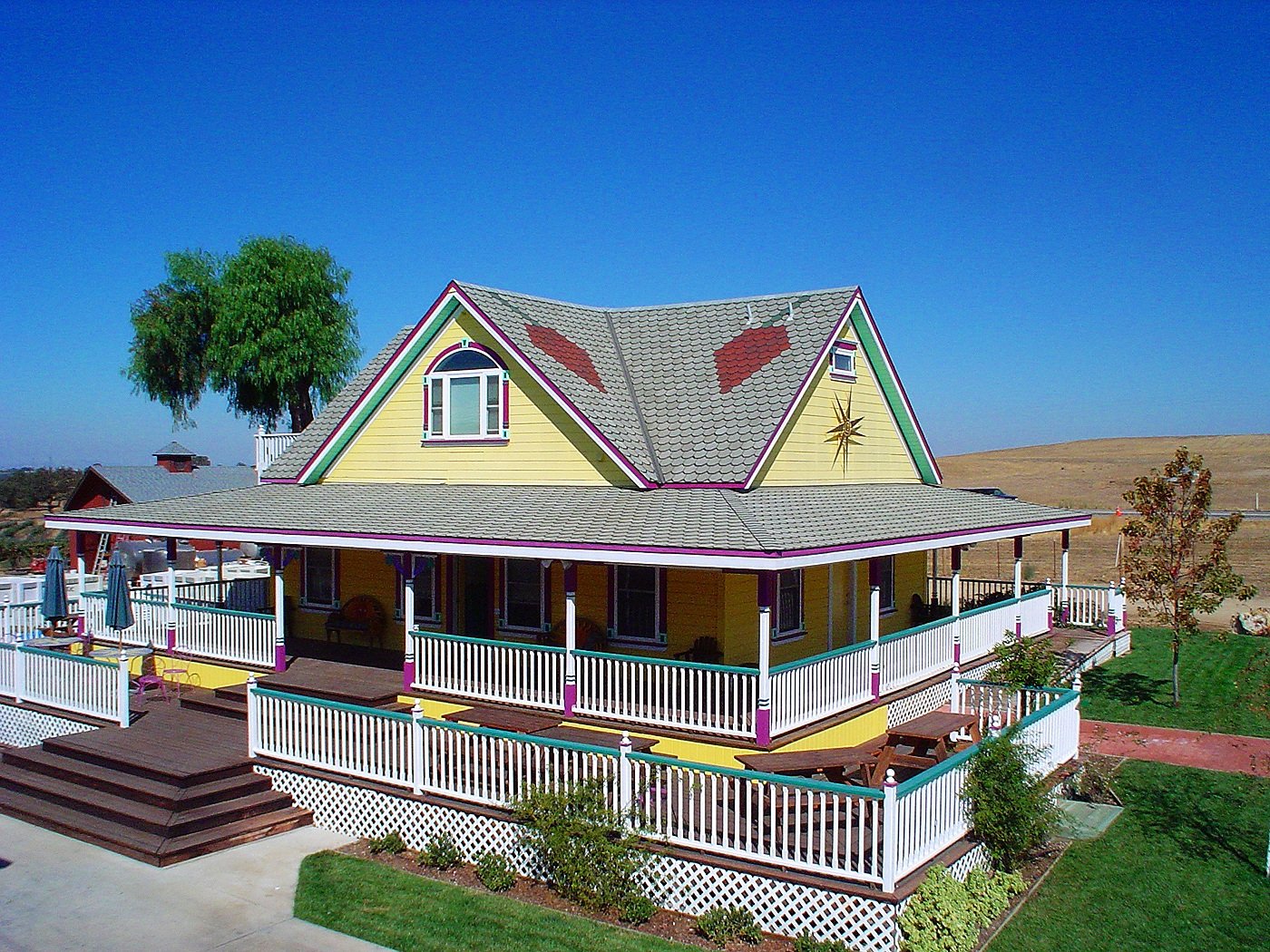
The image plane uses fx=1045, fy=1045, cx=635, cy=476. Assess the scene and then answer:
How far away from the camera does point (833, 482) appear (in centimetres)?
2041

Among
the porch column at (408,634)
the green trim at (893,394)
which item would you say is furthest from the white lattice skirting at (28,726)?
the green trim at (893,394)

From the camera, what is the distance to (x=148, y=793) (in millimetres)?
12961

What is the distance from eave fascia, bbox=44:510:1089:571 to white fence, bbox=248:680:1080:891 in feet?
8.85

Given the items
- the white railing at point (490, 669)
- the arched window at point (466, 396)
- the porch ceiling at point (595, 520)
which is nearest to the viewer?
the porch ceiling at point (595, 520)

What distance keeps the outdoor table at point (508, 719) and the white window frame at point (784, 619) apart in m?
4.35

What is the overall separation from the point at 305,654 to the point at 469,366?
20.5 ft

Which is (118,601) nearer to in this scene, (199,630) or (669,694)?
(199,630)

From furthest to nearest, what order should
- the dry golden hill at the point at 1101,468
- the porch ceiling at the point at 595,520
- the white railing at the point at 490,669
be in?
the dry golden hill at the point at 1101,468
the white railing at the point at 490,669
the porch ceiling at the point at 595,520

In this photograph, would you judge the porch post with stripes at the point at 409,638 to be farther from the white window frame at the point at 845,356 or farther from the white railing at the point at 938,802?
the white window frame at the point at 845,356

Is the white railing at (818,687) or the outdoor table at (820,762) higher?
the white railing at (818,687)

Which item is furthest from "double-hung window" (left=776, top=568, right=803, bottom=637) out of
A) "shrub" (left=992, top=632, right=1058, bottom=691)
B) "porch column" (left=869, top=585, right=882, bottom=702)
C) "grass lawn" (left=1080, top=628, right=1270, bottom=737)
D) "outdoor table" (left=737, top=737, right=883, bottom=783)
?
"grass lawn" (left=1080, top=628, right=1270, bottom=737)

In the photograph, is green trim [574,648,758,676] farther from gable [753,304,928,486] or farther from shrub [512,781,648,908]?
gable [753,304,928,486]

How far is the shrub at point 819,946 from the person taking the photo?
9.66 meters

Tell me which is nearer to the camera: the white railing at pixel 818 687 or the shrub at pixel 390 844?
the shrub at pixel 390 844
